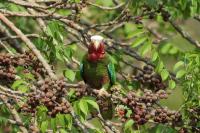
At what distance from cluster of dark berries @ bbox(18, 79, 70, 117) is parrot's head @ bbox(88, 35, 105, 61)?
1325mm

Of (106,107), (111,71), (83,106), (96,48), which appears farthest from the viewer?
(111,71)

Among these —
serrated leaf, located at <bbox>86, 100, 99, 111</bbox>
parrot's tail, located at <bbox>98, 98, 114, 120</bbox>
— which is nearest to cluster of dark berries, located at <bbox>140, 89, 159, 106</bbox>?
serrated leaf, located at <bbox>86, 100, 99, 111</bbox>

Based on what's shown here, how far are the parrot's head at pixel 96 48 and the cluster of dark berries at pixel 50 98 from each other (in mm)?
1325

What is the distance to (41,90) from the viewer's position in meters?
3.70

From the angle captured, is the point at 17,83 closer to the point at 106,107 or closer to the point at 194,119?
the point at 106,107

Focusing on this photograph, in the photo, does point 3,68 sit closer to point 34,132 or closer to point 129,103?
point 34,132

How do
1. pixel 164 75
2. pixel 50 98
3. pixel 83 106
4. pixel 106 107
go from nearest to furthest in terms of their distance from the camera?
pixel 50 98, pixel 83 106, pixel 106 107, pixel 164 75

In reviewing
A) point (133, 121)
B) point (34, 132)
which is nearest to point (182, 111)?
point (133, 121)

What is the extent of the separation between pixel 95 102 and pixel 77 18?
939 millimetres

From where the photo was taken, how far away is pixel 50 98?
11.9 feet

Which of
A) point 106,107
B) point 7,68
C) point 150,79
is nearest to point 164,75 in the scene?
point 150,79

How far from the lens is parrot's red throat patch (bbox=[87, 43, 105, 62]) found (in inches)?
199

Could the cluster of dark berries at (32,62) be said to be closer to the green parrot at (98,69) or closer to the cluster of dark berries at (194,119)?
the green parrot at (98,69)

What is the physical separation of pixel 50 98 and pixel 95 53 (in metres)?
1.55
